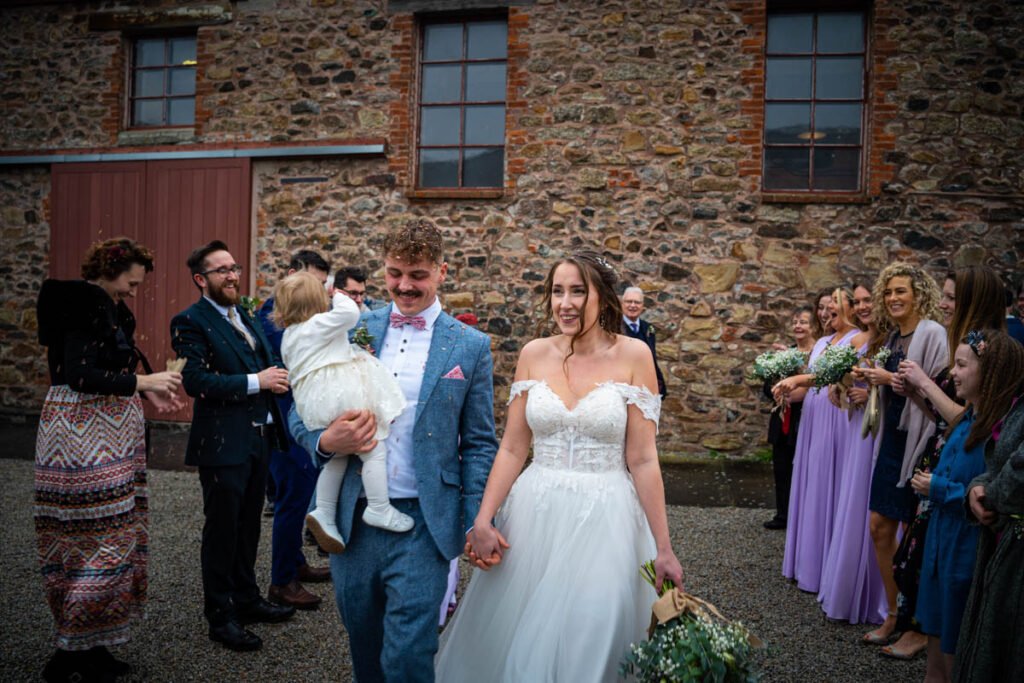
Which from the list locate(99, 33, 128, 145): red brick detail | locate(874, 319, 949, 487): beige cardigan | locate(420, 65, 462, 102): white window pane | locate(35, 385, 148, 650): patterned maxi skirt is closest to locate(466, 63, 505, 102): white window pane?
locate(420, 65, 462, 102): white window pane

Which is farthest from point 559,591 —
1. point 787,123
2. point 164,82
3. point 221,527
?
point 164,82

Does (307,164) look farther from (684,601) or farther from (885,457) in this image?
(684,601)

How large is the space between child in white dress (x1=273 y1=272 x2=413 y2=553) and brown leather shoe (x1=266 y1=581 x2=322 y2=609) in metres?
2.21

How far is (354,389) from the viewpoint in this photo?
2.89m

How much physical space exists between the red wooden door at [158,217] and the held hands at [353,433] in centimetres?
820

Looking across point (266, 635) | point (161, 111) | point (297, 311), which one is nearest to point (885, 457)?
point (297, 311)

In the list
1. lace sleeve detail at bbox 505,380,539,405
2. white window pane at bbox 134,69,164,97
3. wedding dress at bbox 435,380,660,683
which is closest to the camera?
wedding dress at bbox 435,380,660,683

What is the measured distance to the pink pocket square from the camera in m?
2.95

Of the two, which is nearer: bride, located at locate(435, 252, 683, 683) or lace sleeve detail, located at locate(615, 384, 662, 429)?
bride, located at locate(435, 252, 683, 683)

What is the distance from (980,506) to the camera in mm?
3178

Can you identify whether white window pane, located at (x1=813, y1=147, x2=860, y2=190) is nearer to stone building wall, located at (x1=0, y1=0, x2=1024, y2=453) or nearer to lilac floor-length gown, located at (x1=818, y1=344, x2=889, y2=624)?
stone building wall, located at (x1=0, y1=0, x2=1024, y2=453)

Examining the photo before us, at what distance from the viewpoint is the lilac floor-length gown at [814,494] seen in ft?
17.6

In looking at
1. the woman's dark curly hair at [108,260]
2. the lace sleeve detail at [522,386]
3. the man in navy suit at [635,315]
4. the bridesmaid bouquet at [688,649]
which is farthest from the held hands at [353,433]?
the man in navy suit at [635,315]

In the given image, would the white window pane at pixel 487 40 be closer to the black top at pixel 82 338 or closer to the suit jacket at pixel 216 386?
the suit jacket at pixel 216 386
